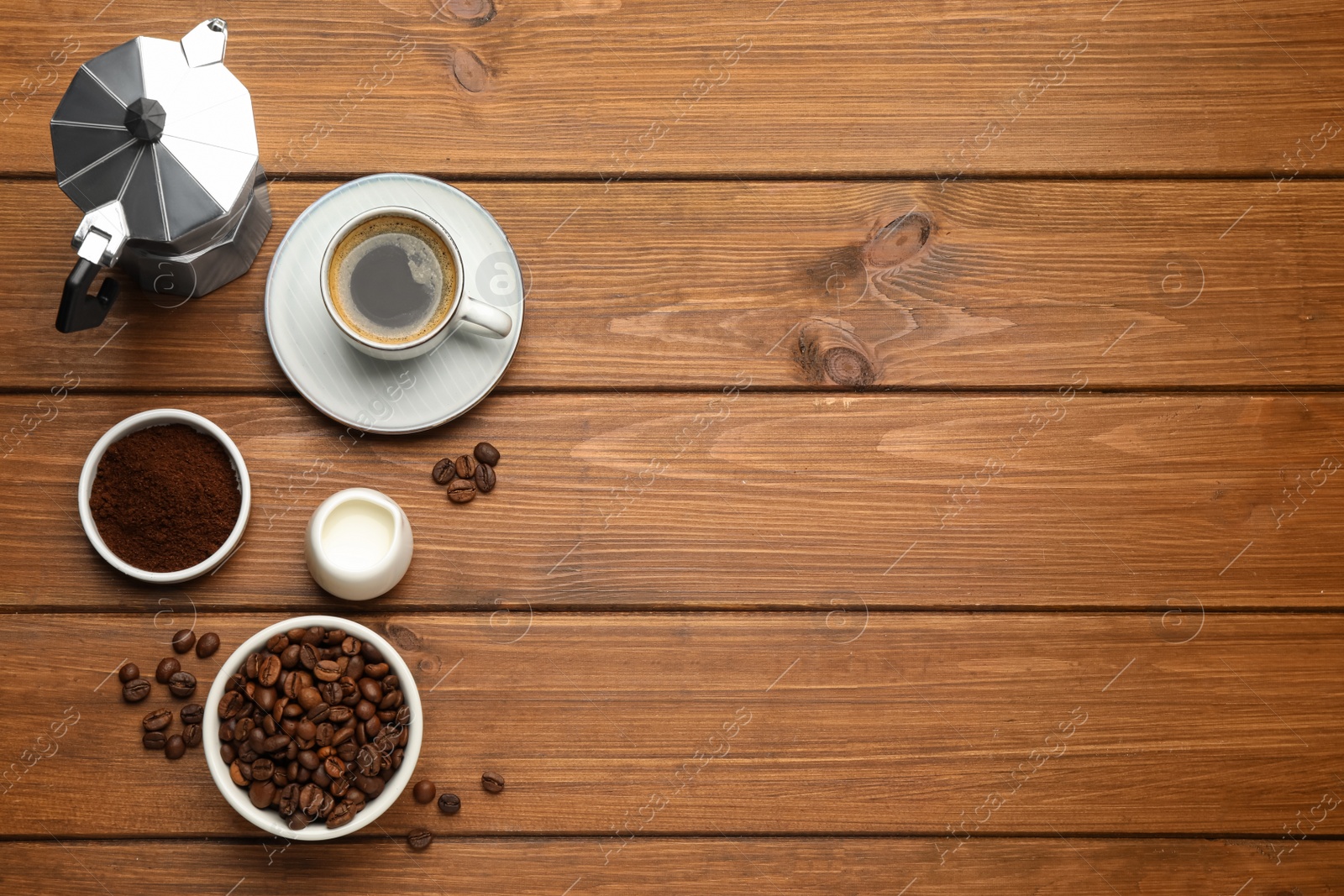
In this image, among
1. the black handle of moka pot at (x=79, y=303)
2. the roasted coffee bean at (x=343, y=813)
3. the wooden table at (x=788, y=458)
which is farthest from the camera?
the wooden table at (x=788, y=458)

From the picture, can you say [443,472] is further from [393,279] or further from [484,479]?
[393,279]

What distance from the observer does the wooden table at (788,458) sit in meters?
1.11

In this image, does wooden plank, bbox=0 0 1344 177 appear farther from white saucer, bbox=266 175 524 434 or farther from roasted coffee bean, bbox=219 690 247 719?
roasted coffee bean, bbox=219 690 247 719

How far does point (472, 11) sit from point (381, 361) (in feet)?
1.50

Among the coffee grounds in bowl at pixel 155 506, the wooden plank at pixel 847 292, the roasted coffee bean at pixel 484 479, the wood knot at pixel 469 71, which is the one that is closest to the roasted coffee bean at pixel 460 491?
the roasted coffee bean at pixel 484 479

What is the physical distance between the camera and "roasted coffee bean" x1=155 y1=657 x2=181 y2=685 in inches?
42.5

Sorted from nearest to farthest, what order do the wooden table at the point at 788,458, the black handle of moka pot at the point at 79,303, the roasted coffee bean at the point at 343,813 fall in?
the black handle of moka pot at the point at 79,303
the roasted coffee bean at the point at 343,813
the wooden table at the point at 788,458

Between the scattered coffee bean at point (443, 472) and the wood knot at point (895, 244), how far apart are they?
0.57 m

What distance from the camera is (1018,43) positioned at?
47.1 inches

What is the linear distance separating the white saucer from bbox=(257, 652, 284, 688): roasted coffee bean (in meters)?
0.27

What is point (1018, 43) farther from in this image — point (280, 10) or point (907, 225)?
point (280, 10)

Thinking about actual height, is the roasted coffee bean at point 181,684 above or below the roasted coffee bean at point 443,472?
below

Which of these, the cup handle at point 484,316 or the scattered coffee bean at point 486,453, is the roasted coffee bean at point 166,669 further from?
the cup handle at point 484,316

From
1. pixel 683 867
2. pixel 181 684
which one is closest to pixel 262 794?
pixel 181 684
